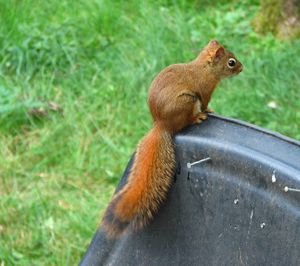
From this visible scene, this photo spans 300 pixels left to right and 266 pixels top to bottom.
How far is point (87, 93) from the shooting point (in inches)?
130

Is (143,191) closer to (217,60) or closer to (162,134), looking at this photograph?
(162,134)

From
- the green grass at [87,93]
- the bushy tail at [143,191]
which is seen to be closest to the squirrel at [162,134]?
the bushy tail at [143,191]

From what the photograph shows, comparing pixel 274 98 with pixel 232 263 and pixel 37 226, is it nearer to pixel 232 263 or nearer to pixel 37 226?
pixel 37 226

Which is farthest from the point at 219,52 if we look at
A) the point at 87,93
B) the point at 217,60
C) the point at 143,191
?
the point at 87,93

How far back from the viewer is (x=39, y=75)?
11.3ft

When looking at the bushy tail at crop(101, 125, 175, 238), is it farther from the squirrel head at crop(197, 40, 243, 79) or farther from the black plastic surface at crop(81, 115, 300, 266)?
the squirrel head at crop(197, 40, 243, 79)

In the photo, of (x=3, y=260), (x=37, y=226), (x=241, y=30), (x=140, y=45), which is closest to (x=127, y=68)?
(x=140, y=45)

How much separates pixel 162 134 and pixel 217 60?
0.56m

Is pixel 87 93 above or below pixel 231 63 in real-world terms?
below

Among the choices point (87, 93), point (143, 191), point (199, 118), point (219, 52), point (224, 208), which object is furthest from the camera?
point (87, 93)

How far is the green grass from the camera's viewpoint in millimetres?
2629

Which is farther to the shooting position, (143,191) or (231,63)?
(231,63)

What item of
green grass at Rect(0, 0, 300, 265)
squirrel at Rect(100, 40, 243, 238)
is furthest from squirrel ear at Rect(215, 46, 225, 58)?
green grass at Rect(0, 0, 300, 265)

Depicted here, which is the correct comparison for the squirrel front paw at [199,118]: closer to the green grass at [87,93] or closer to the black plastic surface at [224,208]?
the black plastic surface at [224,208]
